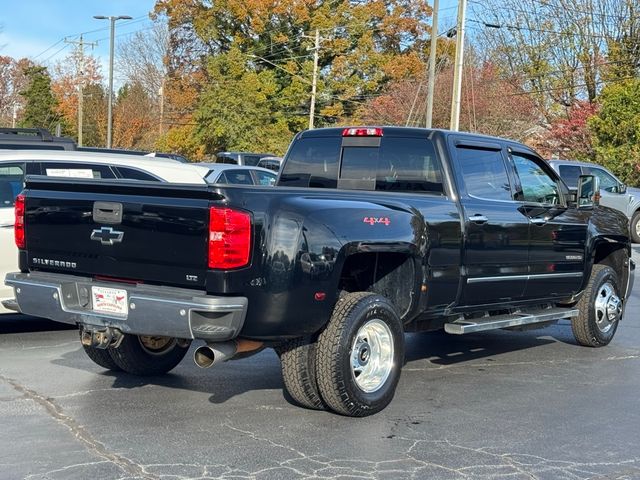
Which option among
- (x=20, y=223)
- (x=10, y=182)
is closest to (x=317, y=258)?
(x=20, y=223)

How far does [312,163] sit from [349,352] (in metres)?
2.40

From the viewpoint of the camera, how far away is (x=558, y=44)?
3859cm

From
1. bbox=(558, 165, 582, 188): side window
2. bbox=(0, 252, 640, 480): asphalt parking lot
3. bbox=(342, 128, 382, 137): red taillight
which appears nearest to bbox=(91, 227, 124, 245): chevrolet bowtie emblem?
bbox=(0, 252, 640, 480): asphalt parking lot

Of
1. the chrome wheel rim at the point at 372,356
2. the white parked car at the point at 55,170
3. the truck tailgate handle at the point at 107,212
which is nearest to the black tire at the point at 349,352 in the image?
the chrome wheel rim at the point at 372,356

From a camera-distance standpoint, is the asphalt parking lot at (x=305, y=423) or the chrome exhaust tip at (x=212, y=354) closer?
the asphalt parking lot at (x=305, y=423)

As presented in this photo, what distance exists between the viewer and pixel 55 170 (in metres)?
8.95

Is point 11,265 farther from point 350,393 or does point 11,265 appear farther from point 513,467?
point 513,467

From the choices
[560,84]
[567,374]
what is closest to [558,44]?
[560,84]

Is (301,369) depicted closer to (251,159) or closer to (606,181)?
(606,181)

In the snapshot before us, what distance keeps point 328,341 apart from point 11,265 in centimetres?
394

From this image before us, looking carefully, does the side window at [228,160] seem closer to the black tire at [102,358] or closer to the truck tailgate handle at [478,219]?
the black tire at [102,358]

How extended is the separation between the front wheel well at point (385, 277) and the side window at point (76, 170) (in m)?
3.62

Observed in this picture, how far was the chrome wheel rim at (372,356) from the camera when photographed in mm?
6066

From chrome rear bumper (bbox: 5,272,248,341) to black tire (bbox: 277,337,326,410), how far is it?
669 mm
